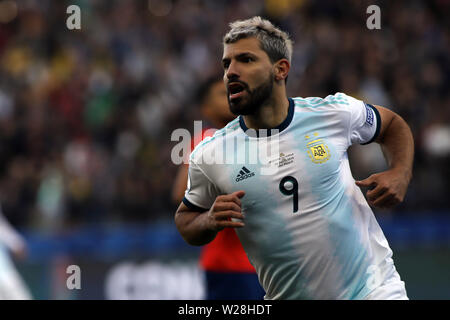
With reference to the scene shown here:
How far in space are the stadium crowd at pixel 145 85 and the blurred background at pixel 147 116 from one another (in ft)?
0.08

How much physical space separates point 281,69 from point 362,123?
22.9 inches

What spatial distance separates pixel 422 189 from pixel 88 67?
294 inches

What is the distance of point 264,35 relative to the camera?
14.8 ft

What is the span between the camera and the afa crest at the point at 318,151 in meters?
4.39

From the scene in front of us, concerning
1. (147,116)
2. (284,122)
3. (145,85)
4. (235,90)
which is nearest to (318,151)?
(284,122)

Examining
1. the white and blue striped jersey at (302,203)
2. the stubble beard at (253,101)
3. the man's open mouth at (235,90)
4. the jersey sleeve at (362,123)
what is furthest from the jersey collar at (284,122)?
the jersey sleeve at (362,123)

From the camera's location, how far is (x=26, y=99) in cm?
1445

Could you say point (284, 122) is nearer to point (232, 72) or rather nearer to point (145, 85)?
point (232, 72)

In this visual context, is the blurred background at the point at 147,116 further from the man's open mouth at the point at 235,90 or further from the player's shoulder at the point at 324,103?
the man's open mouth at the point at 235,90

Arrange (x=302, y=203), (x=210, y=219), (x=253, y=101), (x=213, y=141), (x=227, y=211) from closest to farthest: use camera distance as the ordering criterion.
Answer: (x=227, y=211) → (x=210, y=219) → (x=302, y=203) → (x=253, y=101) → (x=213, y=141)

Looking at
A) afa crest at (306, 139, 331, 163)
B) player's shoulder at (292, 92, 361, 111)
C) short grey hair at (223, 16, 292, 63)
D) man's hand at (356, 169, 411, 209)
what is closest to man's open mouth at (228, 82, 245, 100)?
short grey hair at (223, 16, 292, 63)

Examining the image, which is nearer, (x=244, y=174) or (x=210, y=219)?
(x=210, y=219)

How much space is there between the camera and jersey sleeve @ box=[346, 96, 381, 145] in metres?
4.55

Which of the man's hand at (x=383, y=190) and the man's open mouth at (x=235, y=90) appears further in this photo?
the man's open mouth at (x=235, y=90)
